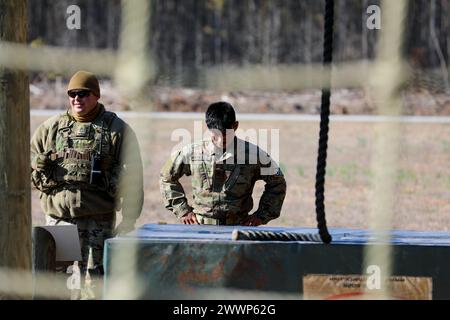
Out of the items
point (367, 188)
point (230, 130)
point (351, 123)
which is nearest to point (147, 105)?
point (230, 130)

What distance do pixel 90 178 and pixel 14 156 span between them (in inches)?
55.0

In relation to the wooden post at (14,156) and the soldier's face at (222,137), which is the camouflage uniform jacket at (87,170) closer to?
the soldier's face at (222,137)

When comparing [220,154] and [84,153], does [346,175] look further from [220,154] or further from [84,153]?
[84,153]

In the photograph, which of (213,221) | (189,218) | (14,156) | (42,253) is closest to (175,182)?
(189,218)

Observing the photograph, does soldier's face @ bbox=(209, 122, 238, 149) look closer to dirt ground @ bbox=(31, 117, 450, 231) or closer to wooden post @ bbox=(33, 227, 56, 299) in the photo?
wooden post @ bbox=(33, 227, 56, 299)

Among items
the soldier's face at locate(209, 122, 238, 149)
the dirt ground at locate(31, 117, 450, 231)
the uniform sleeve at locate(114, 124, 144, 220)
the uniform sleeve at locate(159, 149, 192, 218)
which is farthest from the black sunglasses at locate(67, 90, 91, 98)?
the dirt ground at locate(31, 117, 450, 231)

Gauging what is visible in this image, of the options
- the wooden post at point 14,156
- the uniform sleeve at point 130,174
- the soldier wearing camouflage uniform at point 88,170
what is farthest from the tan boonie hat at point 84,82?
the wooden post at point 14,156

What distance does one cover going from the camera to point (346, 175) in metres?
12.2

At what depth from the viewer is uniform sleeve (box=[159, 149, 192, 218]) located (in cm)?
507

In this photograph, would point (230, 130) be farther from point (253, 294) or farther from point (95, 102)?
point (253, 294)

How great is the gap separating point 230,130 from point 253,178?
0.27 metres
